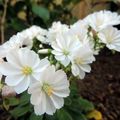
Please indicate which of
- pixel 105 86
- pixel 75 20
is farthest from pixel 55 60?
pixel 75 20

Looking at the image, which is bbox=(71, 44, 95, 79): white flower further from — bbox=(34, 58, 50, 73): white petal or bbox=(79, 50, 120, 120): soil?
bbox=(79, 50, 120, 120): soil

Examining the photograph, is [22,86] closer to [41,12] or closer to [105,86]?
[105,86]

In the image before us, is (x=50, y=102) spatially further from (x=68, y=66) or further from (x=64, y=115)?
(x=64, y=115)

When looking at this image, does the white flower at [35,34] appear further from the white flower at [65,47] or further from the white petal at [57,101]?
the white petal at [57,101]

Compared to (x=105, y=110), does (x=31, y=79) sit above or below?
above

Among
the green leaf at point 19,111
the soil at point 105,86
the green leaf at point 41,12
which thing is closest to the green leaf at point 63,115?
the green leaf at point 19,111

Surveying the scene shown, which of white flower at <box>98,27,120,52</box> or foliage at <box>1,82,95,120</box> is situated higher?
white flower at <box>98,27,120,52</box>

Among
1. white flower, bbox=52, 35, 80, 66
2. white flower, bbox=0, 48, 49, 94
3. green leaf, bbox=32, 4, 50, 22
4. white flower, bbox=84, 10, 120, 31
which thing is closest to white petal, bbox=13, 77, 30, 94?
white flower, bbox=0, 48, 49, 94

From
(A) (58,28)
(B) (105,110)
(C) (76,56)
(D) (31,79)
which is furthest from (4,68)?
(B) (105,110)
